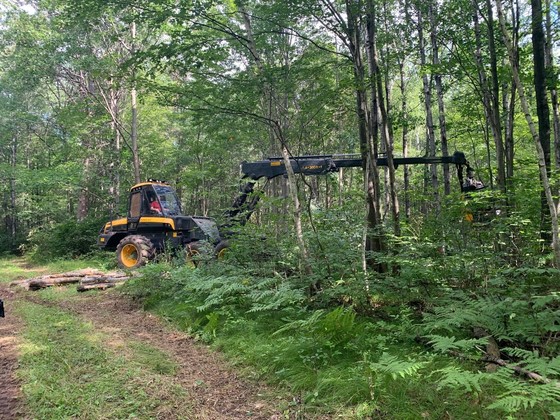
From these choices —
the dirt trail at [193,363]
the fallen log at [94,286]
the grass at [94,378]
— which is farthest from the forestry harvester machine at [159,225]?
the grass at [94,378]

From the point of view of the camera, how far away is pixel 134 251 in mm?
11734

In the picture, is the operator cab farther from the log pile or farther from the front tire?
the log pile

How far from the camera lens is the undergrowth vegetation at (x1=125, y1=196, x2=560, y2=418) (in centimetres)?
273

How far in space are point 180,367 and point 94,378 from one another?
83cm

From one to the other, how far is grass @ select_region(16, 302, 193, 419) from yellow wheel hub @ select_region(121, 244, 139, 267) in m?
6.43

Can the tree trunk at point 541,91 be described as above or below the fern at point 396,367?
above

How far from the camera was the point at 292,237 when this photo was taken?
6.75 metres

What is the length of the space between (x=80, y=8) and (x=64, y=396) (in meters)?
5.52

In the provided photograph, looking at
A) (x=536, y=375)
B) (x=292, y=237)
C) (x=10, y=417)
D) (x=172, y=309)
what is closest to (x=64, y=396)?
(x=10, y=417)

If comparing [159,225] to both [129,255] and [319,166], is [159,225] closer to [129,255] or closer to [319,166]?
[129,255]

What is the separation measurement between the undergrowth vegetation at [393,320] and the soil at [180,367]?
21cm

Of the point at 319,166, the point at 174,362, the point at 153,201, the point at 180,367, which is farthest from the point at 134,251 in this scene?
the point at 180,367

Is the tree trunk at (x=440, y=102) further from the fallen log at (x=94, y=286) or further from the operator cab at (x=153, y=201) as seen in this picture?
the fallen log at (x=94, y=286)

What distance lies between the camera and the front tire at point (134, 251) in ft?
36.3
